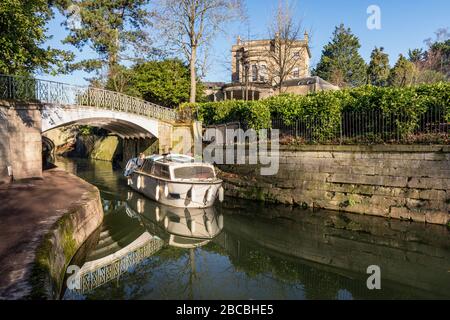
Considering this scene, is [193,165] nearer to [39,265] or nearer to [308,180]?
[308,180]

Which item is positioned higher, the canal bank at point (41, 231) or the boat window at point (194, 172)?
the boat window at point (194, 172)

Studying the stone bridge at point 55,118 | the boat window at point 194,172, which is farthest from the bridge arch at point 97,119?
the boat window at point 194,172

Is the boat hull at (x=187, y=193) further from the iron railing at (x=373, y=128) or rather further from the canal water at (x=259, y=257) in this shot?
the iron railing at (x=373, y=128)

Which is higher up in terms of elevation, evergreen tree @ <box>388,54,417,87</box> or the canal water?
evergreen tree @ <box>388,54,417,87</box>

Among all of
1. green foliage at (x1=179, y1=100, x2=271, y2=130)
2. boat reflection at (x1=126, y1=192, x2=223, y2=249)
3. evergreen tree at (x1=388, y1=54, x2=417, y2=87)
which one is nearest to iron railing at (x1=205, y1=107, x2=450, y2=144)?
green foliage at (x1=179, y1=100, x2=271, y2=130)

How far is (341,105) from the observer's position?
14.0 m

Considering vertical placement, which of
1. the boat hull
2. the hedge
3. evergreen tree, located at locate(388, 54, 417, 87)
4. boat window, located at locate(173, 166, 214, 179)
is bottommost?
the boat hull

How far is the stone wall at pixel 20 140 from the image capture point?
13.3 metres

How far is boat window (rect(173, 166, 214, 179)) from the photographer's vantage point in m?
13.9

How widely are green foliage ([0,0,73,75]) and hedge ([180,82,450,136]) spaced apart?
9.20 meters

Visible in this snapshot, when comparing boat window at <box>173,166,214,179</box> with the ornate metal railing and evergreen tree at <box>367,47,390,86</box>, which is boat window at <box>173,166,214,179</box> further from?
evergreen tree at <box>367,47,390,86</box>

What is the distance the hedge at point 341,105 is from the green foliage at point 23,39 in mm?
9198
